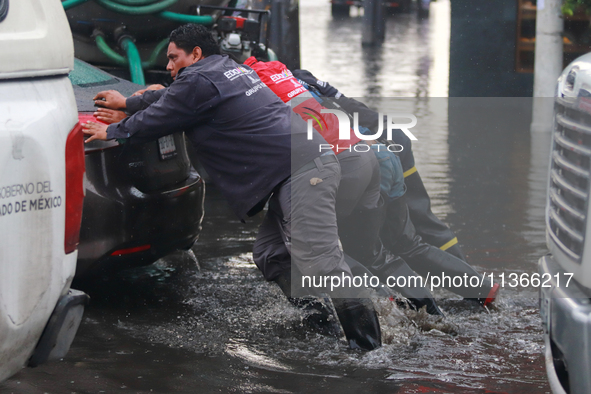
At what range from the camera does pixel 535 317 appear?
456 cm

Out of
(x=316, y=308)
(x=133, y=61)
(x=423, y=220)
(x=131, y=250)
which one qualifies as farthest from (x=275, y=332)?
(x=133, y=61)

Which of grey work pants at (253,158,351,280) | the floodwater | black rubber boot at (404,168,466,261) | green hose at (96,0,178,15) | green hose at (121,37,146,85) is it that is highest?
green hose at (96,0,178,15)

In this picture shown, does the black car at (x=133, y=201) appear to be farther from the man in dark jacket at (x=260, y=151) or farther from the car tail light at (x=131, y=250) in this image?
the man in dark jacket at (x=260, y=151)

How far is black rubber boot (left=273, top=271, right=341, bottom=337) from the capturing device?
432cm

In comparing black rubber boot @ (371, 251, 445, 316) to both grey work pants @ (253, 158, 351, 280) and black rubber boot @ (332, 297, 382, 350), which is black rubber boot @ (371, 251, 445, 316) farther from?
grey work pants @ (253, 158, 351, 280)

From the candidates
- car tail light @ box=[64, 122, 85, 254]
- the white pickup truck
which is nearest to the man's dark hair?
car tail light @ box=[64, 122, 85, 254]

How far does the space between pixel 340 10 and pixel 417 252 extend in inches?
1461

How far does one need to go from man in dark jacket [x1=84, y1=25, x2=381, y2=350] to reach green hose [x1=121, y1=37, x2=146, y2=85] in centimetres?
373

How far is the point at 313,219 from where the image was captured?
3.95 m

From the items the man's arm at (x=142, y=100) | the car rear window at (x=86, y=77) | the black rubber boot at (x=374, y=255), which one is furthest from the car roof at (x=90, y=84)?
the black rubber boot at (x=374, y=255)

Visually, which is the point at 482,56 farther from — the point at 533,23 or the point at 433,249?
the point at 433,249

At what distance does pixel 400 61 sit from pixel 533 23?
7211mm

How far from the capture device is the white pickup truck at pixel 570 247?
2355 mm

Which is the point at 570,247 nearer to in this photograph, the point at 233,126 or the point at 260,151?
the point at 260,151
